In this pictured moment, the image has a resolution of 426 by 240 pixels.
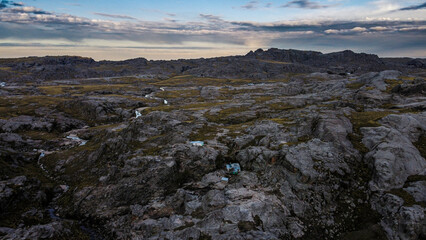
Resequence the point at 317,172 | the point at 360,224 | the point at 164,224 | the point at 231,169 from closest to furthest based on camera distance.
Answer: the point at 360,224
the point at 164,224
the point at 317,172
the point at 231,169

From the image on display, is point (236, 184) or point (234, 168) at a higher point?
point (234, 168)

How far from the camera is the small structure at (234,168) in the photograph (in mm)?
45156

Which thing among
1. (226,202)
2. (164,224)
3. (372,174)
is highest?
(372,174)

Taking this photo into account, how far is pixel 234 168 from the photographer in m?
46.5

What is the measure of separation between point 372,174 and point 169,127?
51424 mm

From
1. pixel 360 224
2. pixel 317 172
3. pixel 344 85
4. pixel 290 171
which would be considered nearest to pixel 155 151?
pixel 290 171

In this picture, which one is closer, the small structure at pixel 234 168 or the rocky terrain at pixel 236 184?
the rocky terrain at pixel 236 184

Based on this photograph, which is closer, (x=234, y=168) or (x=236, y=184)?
(x=236, y=184)

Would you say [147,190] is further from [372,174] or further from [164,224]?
[372,174]

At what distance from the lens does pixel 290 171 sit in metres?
A: 39.7

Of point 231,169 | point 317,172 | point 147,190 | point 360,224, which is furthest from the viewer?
point 231,169

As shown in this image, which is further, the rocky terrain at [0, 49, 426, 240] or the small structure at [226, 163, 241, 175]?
the small structure at [226, 163, 241, 175]

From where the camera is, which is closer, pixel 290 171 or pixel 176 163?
pixel 290 171

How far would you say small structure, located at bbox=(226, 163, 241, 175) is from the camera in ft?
148
